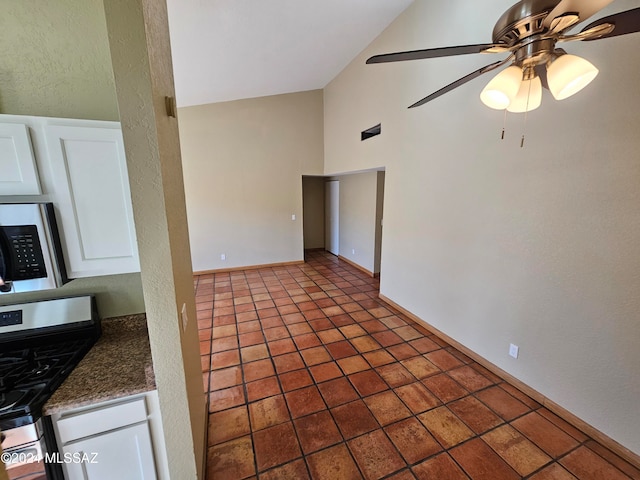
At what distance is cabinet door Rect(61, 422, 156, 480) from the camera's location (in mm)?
1117

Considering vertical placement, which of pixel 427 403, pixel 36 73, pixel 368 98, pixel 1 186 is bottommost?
pixel 427 403

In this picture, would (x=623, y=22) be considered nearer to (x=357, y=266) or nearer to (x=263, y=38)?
(x=263, y=38)

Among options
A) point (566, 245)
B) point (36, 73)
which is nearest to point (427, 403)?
point (566, 245)

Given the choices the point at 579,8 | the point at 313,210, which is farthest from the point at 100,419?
the point at 313,210

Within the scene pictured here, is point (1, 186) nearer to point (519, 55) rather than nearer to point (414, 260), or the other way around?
point (519, 55)

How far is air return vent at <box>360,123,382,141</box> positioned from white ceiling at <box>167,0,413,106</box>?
1166mm

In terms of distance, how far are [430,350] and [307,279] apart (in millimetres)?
2734

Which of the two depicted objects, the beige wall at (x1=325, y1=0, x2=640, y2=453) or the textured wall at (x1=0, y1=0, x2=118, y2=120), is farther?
the beige wall at (x1=325, y1=0, x2=640, y2=453)

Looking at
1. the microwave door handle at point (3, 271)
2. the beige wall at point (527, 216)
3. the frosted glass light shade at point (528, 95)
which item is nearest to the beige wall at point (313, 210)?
the beige wall at point (527, 216)

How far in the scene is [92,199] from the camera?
3.95 ft

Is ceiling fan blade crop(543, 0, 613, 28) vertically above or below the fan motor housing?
below

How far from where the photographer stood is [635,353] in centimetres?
162

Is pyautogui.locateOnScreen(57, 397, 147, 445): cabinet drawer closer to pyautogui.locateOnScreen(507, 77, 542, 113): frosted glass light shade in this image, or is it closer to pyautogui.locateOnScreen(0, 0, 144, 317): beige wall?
pyautogui.locateOnScreen(0, 0, 144, 317): beige wall

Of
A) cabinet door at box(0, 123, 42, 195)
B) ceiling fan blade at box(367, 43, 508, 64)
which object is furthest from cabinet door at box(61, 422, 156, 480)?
ceiling fan blade at box(367, 43, 508, 64)
